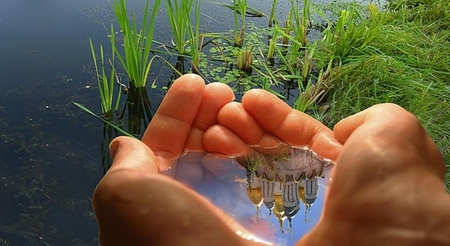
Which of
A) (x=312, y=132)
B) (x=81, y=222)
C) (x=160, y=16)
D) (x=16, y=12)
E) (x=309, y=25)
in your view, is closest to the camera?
(x=312, y=132)

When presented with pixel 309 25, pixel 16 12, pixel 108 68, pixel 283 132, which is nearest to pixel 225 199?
pixel 283 132

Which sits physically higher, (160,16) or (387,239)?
(387,239)

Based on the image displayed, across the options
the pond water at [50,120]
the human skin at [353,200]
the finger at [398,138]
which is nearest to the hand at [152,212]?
the human skin at [353,200]

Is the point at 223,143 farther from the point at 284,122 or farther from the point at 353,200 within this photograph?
the point at 353,200

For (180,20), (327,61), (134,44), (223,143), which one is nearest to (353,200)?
(223,143)

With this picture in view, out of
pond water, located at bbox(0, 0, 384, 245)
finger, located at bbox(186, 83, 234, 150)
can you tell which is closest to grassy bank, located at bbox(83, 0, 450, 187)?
pond water, located at bbox(0, 0, 384, 245)

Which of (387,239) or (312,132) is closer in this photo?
(387,239)

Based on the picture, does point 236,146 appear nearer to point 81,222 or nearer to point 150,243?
point 150,243

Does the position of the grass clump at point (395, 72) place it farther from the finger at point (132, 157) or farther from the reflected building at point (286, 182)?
the finger at point (132, 157)
